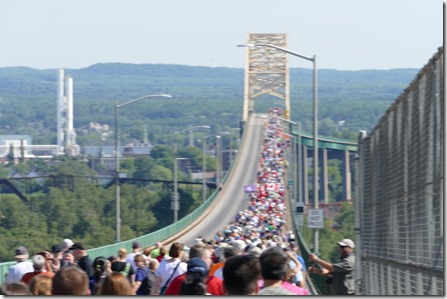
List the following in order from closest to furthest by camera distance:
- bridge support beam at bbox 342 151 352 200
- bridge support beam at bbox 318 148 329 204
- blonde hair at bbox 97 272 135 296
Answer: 1. blonde hair at bbox 97 272 135 296
2. bridge support beam at bbox 318 148 329 204
3. bridge support beam at bbox 342 151 352 200

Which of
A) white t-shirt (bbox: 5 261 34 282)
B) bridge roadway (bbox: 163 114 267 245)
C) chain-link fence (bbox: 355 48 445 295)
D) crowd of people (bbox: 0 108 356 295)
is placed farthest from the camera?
bridge roadway (bbox: 163 114 267 245)

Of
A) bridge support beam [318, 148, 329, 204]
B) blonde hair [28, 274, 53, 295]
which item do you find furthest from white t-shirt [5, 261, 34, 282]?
bridge support beam [318, 148, 329, 204]

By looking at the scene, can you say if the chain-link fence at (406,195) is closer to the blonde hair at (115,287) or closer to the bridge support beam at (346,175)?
the blonde hair at (115,287)

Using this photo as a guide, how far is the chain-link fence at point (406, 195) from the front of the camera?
9.91 m

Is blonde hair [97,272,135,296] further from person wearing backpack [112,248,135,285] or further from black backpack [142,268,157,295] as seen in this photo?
black backpack [142,268,157,295]

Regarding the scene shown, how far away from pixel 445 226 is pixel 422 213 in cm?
149

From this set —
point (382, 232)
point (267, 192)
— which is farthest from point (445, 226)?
point (267, 192)

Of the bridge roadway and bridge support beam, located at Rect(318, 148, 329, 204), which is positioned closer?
the bridge roadway

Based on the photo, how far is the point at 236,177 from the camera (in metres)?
127

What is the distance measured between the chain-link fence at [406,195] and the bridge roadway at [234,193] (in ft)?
148

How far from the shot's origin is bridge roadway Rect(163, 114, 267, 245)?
76.1 m

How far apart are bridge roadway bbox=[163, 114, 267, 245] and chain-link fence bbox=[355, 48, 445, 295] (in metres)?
45.2

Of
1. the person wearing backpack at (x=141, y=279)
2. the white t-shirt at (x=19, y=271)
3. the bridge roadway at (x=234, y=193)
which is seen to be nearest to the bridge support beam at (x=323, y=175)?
the bridge roadway at (x=234, y=193)

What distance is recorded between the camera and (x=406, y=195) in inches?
462
